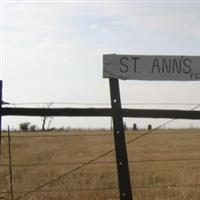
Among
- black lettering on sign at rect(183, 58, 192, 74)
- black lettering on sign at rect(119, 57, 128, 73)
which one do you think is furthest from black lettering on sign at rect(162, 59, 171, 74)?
black lettering on sign at rect(119, 57, 128, 73)

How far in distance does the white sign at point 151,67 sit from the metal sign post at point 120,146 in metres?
0.14

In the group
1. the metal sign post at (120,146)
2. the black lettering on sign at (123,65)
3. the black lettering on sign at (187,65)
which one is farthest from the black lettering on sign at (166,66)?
the metal sign post at (120,146)

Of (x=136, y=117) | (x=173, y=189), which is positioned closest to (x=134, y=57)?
(x=136, y=117)

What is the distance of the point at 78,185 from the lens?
1220 cm

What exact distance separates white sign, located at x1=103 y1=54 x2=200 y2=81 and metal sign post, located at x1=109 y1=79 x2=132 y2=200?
142mm

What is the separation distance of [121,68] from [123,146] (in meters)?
0.87

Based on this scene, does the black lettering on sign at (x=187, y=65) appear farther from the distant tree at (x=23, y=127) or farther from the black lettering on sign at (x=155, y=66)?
the distant tree at (x=23, y=127)

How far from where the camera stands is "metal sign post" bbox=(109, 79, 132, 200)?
7.28m

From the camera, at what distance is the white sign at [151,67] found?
288 inches

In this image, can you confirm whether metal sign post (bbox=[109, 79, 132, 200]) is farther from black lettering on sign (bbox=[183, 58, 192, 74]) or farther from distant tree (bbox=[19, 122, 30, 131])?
distant tree (bbox=[19, 122, 30, 131])

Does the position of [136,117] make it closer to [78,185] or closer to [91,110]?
[91,110]

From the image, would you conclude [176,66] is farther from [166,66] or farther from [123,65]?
[123,65]

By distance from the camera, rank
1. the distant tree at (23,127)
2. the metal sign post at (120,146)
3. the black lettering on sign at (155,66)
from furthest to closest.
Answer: the distant tree at (23,127) < the black lettering on sign at (155,66) < the metal sign post at (120,146)

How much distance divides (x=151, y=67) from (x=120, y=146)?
95 centimetres
